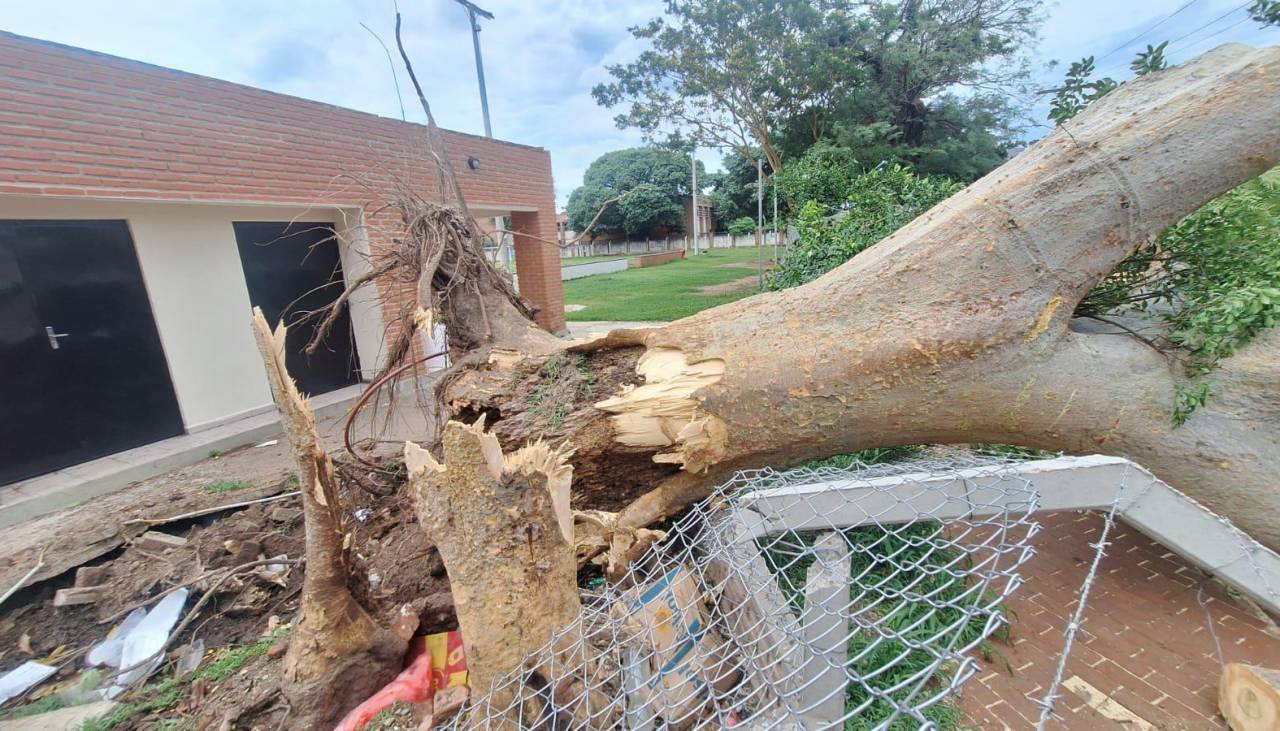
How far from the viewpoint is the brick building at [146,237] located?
12.8 feet

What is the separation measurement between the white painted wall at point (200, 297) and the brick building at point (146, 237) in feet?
0.04

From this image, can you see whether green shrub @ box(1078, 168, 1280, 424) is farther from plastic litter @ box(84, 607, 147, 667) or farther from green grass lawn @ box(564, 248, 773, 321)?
green grass lawn @ box(564, 248, 773, 321)

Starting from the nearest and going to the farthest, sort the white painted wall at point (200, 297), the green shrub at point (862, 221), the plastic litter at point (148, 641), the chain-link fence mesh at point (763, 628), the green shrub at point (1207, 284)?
the chain-link fence mesh at point (763, 628), the green shrub at point (1207, 284), the plastic litter at point (148, 641), the white painted wall at point (200, 297), the green shrub at point (862, 221)

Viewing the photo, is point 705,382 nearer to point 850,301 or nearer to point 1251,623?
point 850,301

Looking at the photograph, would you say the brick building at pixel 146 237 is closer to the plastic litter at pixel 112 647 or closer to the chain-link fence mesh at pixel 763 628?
the plastic litter at pixel 112 647

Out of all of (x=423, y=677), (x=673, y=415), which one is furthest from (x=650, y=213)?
(x=423, y=677)

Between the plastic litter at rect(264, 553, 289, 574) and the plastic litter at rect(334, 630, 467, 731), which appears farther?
the plastic litter at rect(264, 553, 289, 574)

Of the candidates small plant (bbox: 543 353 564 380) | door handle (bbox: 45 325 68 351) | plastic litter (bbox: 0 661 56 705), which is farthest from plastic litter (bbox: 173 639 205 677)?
door handle (bbox: 45 325 68 351)

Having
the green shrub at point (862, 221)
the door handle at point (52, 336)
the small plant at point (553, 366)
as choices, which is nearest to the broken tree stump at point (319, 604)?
the small plant at point (553, 366)

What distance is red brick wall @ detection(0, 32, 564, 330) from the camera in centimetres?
371

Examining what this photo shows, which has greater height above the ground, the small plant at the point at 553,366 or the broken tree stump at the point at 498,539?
the small plant at the point at 553,366

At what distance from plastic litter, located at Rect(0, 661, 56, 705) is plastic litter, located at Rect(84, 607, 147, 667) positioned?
0.11 metres

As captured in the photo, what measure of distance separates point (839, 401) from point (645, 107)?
1319 cm

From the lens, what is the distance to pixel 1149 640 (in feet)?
7.23
